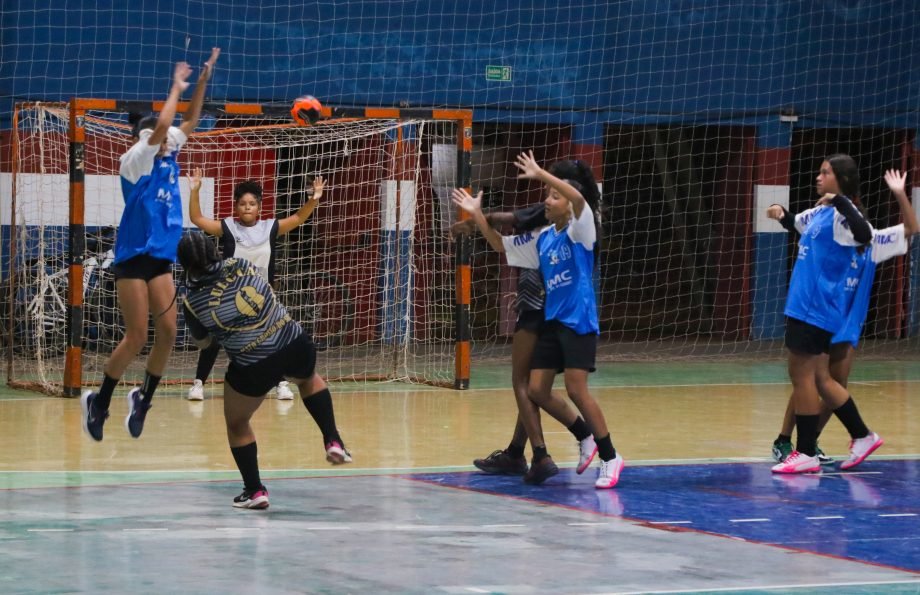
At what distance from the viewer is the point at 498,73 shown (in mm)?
19188

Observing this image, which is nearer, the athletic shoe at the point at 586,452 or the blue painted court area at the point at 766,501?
the blue painted court area at the point at 766,501

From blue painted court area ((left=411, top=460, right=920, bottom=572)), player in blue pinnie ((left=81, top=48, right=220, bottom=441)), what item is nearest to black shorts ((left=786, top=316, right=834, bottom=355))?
blue painted court area ((left=411, top=460, right=920, bottom=572))

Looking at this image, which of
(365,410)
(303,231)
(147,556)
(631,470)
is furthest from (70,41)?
(147,556)

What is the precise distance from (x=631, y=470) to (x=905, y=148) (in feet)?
41.6

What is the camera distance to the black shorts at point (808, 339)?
31.1 ft

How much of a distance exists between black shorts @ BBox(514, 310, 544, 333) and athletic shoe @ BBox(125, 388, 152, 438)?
221 centimetres

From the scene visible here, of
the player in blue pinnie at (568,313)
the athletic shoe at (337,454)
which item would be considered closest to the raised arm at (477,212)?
the player in blue pinnie at (568,313)

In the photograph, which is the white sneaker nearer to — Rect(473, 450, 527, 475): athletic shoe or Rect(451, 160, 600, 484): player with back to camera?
Rect(473, 450, 527, 475): athletic shoe

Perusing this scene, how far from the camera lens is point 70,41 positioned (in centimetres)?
1728

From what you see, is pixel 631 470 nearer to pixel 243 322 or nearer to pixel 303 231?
pixel 243 322

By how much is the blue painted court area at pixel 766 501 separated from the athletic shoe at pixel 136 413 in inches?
67.1

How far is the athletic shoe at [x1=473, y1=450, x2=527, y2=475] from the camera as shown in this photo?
9477 mm

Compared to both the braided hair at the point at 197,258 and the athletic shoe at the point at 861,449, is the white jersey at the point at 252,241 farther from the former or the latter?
the athletic shoe at the point at 861,449

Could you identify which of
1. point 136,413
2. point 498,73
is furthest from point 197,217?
point 498,73
